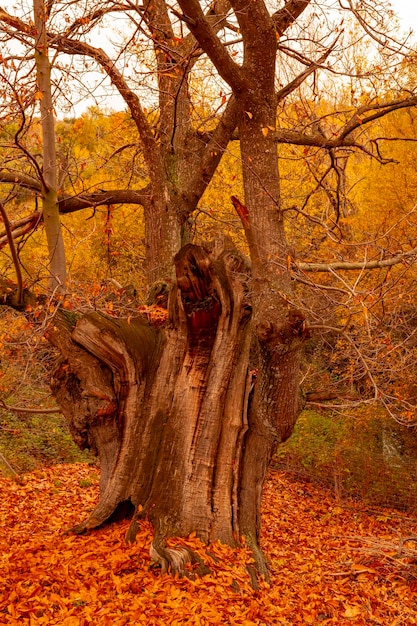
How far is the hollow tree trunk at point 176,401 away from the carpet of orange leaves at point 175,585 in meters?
0.30

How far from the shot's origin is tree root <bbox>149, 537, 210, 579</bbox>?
4.21 metres

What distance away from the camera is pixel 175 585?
4.07 metres

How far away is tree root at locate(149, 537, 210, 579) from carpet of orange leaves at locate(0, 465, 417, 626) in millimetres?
62

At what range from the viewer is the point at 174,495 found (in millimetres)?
4773

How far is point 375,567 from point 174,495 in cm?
228

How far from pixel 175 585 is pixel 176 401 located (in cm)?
149

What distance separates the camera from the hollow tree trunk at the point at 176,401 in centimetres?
477

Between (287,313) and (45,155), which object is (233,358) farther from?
(45,155)

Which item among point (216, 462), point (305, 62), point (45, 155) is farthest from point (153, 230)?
point (216, 462)

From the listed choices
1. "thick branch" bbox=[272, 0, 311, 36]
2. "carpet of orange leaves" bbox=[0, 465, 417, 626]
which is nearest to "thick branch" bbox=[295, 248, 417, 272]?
"thick branch" bbox=[272, 0, 311, 36]

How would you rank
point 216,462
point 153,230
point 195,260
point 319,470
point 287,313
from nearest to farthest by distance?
1. point 195,260
2. point 216,462
3. point 287,313
4. point 153,230
5. point 319,470

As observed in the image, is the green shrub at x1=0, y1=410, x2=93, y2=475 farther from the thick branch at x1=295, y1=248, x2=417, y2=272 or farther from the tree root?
the thick branch at x1=295, y1=248, x2=417, y2=272

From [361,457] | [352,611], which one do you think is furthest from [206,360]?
[361,457]

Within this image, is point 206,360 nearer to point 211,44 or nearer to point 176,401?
point 176,401
